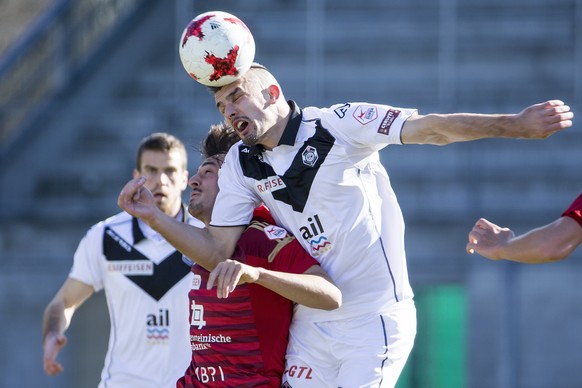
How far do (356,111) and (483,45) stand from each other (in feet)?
27.5

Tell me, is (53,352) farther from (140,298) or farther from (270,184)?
(270,184)

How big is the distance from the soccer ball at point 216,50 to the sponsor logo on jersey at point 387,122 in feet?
2.19

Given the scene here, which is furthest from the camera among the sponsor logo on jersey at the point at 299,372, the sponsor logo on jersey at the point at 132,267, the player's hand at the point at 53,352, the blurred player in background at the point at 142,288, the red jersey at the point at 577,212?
the sponsor logo on jersey at the point at 132,267

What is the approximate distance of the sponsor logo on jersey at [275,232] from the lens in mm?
4816

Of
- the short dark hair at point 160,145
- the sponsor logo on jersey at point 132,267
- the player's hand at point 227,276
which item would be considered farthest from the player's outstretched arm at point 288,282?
the short dark hair at point 160,145

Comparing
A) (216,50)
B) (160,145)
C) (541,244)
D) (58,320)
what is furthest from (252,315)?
(160,145)

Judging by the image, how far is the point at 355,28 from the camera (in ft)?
42.4

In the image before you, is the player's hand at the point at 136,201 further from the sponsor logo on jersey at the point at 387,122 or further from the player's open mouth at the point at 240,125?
the sponsor logo on jersey at the point at 387,122

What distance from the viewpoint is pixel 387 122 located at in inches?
184

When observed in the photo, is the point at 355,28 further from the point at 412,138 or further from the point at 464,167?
the point at 412,138

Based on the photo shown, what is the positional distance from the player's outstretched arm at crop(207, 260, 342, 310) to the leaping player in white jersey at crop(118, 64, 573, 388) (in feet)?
0.72

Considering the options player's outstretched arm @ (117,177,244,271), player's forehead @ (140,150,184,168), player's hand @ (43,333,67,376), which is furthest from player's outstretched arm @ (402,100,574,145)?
player's hand @ (43,333,67,376)

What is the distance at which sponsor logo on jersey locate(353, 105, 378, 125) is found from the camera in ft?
15.5

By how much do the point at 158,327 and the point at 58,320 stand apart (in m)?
0.56
